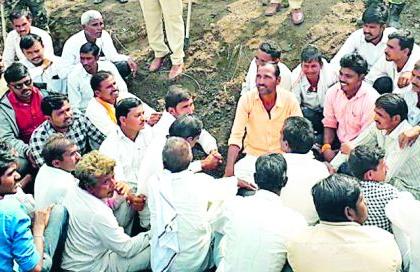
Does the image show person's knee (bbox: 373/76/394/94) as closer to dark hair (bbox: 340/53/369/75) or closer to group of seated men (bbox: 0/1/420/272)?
group of seated men (bbox: 0/1/420/272)

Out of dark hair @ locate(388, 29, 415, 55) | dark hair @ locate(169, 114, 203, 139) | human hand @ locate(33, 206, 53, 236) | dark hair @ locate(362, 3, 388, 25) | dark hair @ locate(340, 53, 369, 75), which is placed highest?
dark hair @ locate(362, 3, 388, 25)

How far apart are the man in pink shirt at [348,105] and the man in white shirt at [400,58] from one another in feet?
0.87

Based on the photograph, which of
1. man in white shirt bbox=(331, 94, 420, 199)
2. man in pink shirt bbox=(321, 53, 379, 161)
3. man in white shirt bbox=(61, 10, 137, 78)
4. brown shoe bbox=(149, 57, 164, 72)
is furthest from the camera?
brown shoe bbox=(149, 57, 164, 72)

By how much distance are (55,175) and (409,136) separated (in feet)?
9.02

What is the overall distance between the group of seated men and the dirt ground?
2.00ft

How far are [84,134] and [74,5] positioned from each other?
319 centimetres

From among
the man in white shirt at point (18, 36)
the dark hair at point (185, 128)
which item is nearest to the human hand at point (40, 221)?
the dark hair at point (185, 128)

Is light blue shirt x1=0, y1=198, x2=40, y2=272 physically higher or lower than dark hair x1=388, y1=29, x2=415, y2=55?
lower

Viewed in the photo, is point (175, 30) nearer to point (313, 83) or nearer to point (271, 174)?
point (313, 83)

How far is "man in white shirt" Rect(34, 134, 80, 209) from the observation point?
5000 mm

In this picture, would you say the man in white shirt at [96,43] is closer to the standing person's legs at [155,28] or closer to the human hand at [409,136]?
the standing person's legs at [155,28]

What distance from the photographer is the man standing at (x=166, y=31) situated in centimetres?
706

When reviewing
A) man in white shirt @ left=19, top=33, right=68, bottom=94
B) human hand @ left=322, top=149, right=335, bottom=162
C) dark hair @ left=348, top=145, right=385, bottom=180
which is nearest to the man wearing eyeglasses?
man in white shirt @ left=19, top=33, right=68, bottom=94

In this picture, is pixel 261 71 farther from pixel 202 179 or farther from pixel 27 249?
pixel 27 249
